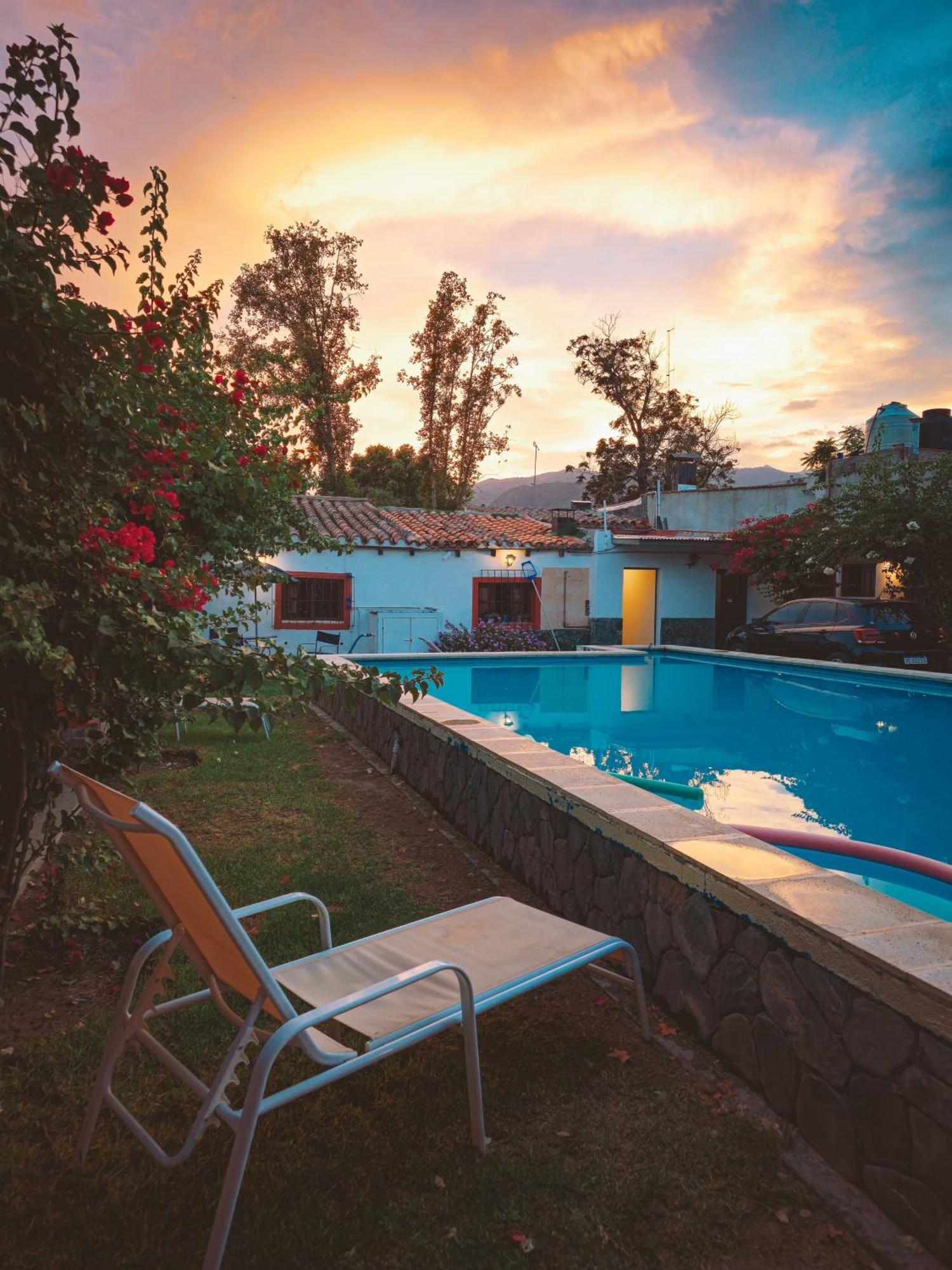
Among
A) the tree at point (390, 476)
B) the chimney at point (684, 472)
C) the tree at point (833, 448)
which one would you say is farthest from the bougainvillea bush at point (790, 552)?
the tree at point (390, 476)

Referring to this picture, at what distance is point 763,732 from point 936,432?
48.8 ft

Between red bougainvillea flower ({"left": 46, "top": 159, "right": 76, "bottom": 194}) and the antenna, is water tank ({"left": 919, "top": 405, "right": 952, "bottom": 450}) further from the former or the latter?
red bougainvillea flower ({"left": 46, "top": 159, "right": 76, "bottom": 194})

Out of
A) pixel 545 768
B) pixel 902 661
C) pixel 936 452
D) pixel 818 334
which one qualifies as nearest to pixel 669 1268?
pixel 545 768

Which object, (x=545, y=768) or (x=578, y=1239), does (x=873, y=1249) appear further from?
(x=545, y=768)

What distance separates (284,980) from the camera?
2.29 metres

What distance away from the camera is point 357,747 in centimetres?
788

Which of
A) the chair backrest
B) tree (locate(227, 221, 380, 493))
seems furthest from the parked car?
tree (locate(227, 221, 380, 493))

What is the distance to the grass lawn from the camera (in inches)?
74.4

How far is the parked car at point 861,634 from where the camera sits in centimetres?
1285

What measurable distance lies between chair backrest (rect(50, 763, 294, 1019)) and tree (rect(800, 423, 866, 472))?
838 inches

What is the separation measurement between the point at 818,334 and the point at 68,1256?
67.2 feet

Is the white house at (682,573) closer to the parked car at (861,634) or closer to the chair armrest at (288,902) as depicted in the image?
the parked car at (861,634)

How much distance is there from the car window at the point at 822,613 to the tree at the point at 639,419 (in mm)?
20435

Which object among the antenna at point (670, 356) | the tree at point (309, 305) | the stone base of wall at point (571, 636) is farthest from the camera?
the antenna at point (670, 356)
